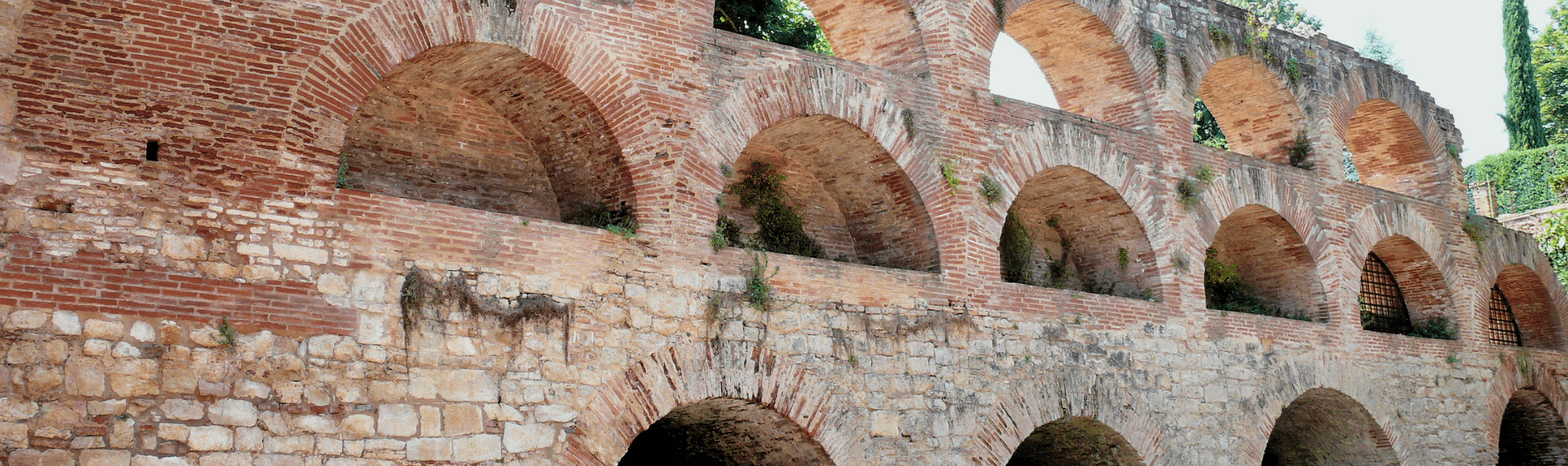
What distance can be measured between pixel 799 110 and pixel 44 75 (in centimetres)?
484

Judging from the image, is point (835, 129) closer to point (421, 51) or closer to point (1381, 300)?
point (421, 51)

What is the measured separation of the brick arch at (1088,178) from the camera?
1010cm

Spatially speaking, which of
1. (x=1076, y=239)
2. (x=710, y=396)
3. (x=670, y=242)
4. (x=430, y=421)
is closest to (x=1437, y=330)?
(x=1076, y=239)

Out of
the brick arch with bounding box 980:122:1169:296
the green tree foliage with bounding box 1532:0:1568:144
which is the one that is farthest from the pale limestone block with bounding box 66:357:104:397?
the green tree foliage with bounding box 1532:0:1568:144

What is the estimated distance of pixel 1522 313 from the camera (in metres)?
16.2

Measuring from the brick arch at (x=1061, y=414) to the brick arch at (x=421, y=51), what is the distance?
11.4 ft

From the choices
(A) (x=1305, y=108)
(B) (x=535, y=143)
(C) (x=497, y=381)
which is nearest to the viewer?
(C) (x=497, y=381)

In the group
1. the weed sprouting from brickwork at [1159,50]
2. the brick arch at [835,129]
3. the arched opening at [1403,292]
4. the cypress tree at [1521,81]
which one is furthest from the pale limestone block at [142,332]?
the cypress tree at [1521,81]

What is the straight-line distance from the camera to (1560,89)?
2625cm

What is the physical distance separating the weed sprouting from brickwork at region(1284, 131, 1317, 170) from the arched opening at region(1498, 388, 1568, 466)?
4726 millimetres

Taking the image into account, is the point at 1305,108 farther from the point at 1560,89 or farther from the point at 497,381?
the point at 1560,89

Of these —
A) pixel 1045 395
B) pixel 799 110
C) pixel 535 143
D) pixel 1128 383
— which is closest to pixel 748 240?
pixel 799 110

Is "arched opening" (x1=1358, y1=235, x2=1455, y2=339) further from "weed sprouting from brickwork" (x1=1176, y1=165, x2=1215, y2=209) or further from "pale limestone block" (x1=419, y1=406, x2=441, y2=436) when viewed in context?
"pale limestone block" (x1=419, y1=406, x2=441, y2=436)

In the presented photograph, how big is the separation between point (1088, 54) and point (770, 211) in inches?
158
